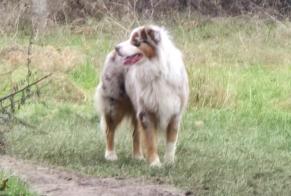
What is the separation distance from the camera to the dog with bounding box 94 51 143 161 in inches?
340

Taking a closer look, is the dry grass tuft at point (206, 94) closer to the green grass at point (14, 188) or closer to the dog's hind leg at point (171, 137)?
the dog's hind leg at point (171, 137)

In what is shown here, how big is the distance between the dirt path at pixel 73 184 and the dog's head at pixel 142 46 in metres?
1.35

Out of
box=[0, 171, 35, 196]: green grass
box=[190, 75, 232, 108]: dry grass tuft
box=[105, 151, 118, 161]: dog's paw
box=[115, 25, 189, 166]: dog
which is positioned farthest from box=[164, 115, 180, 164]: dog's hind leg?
box=[190, 75, 232, 108]: dry grass tuft

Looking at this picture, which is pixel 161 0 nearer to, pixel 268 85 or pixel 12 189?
pixel 268 85

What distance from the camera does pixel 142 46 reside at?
8.09 meters

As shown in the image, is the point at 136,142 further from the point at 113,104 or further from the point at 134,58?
the point at 134,58

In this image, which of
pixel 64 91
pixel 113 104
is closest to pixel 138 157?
pixel 113 104

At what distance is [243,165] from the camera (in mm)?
8320

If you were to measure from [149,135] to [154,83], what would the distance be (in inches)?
21.5

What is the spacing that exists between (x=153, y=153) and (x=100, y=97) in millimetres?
978

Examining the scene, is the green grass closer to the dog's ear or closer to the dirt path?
the dirt path

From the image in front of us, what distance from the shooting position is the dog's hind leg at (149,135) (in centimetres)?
829

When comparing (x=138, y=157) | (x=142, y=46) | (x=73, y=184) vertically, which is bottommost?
(x=138, y=157)

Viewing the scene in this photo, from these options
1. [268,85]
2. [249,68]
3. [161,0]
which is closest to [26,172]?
[268,85]
